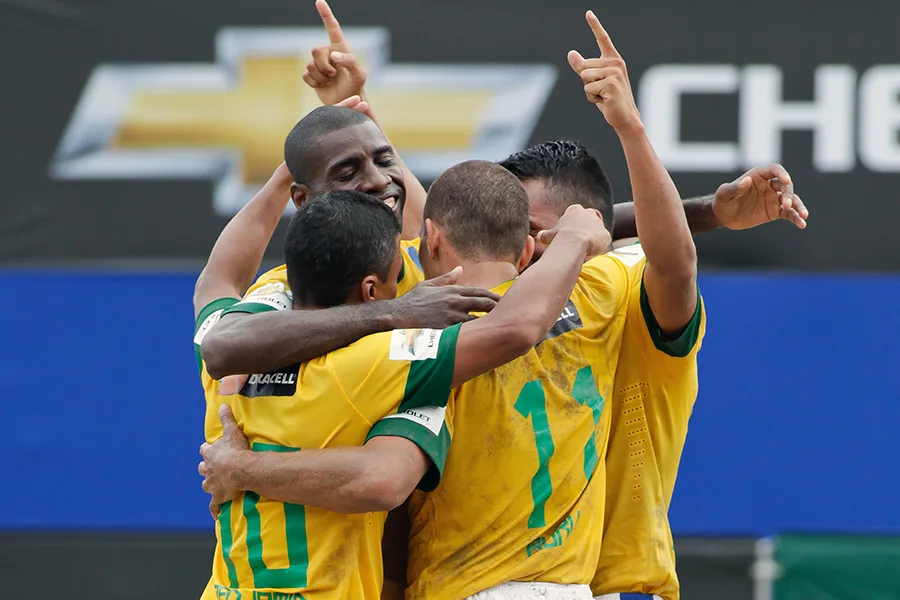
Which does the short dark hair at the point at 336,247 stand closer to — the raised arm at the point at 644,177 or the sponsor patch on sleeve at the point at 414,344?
the sponsor patch on sleeve at the point at 414,344

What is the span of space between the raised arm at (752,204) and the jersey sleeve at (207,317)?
123 cm

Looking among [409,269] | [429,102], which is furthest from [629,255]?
[429,102]

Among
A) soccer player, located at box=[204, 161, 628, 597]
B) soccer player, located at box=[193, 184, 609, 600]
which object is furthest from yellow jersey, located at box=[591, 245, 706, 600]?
soccer player, located at box=[193, 184, 609, 600]

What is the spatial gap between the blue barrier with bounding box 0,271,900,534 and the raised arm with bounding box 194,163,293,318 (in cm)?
223

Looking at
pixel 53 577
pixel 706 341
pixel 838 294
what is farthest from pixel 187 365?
pixel 838 294

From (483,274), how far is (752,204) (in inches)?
30.4

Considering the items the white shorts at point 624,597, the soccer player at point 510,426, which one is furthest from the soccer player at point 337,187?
the white shorts at point 624,597

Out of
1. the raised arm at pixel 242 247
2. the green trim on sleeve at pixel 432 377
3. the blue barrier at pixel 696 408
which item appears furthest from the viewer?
the blue barrier at pixel 696 408

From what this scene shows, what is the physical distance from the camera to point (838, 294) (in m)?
5.21

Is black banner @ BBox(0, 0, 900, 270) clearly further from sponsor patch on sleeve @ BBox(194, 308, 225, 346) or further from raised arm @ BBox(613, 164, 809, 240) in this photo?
sponsor patch on sleeve @ BBox(194, 308, 225, 346)

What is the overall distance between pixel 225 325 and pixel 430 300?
0.43 meters

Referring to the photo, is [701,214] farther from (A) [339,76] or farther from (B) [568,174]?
(A) [339,76]

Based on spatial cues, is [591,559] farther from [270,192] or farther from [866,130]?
[866,130]

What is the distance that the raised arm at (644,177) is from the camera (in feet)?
8.13
